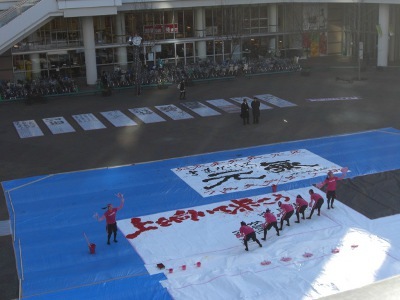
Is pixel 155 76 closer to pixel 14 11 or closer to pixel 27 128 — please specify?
pixel 14 11

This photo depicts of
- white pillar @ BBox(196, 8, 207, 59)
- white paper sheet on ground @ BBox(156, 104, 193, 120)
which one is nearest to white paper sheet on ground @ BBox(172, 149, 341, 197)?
white paper sheet on ground @ BBox(156, 104, 193, 120)

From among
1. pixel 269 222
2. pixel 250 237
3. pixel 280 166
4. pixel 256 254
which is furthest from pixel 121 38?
pixel 256 254

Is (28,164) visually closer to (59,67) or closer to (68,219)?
(68,219)

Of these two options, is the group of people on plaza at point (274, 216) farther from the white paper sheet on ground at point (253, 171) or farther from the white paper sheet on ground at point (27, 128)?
the white paper sheet on ground at point (27, 128)

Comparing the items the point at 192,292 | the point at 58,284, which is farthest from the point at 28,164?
the point at 192,292

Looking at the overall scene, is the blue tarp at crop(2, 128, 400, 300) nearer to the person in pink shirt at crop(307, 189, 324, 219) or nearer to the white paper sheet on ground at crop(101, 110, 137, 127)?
the person in pink shirt at crop(307, 189, 324, 219)

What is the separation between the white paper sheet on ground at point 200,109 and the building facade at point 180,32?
8821 mm

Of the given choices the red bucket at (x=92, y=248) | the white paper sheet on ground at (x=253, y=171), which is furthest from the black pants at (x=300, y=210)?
the red bucket at (x=92, y=248)

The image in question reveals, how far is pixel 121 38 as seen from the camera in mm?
44250

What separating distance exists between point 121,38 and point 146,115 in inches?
530

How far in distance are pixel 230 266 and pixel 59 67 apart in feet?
100

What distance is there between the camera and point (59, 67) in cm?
4338

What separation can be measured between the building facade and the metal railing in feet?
0.19

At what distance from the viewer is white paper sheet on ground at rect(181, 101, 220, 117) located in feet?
106
